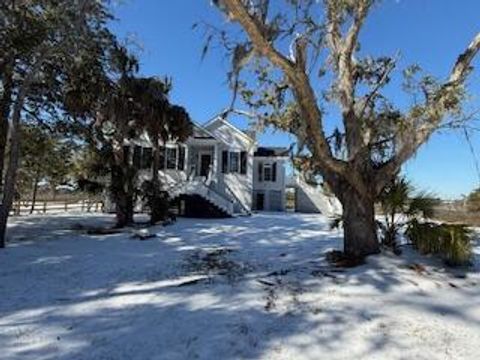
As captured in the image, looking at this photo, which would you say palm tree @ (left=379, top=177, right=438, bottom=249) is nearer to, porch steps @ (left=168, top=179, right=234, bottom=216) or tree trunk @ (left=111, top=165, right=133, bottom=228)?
tree trunk @ (left=111, top=165, right=133, bottom=228)

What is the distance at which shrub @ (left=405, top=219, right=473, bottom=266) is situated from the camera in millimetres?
10734

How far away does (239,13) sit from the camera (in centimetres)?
978

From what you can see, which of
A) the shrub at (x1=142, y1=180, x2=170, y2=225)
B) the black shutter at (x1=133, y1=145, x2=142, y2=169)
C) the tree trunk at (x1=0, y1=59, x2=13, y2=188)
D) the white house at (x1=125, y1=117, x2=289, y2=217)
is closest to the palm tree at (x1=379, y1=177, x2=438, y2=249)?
the shrub at (x1=142, y1=180, x2=170, y2=225)

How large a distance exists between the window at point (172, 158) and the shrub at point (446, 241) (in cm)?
2349

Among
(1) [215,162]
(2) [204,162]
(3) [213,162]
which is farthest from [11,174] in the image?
(2) [204,162]

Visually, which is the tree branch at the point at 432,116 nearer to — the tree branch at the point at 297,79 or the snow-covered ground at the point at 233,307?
the tree branch at the point at 297,79

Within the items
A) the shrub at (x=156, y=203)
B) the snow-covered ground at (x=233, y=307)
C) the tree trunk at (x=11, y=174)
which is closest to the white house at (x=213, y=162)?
the shrub at (x=156, y=203)

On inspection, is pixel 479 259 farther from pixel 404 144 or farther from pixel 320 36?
pixel 320 36

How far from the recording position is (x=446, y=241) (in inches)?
429

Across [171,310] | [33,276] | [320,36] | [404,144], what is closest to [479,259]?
[404,144]

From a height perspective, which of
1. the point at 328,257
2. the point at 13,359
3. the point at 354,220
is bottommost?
the point at 13,359

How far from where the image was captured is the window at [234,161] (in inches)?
1347

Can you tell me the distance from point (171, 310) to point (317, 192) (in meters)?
30.4

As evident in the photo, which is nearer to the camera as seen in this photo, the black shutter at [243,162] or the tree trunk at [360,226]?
the tree trunk at [360,226]
